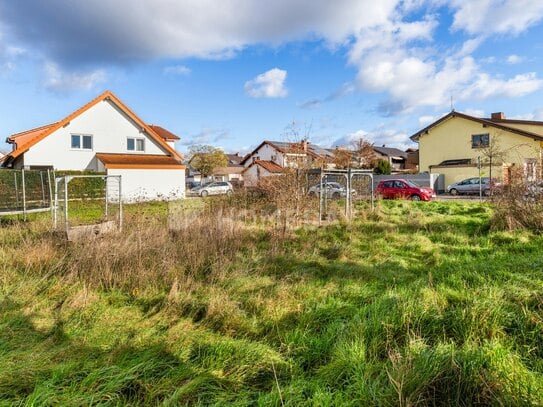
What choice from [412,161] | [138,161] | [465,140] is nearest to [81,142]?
[138,161]

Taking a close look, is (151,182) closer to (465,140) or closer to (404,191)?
(404,191)

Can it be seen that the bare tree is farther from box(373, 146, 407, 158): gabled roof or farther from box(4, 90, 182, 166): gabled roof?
box(4, 90, 182, 166): gabled roof

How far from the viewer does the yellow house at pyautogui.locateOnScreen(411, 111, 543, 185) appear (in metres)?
31.4

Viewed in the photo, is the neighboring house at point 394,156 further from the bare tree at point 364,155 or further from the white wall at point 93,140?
the white wall at point 93,140

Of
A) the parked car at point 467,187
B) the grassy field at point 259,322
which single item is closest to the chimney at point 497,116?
the parked car at point 467,187

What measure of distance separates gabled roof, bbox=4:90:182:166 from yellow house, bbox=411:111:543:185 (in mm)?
24532

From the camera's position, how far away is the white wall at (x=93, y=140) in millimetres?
25094

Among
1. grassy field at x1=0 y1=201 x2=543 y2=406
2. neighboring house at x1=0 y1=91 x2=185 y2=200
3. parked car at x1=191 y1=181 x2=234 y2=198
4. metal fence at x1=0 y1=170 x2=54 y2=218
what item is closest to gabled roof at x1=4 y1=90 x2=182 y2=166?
neighboring house at x1=0 y1=91 x2=185 y2=200

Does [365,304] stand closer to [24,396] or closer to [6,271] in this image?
[24,396]

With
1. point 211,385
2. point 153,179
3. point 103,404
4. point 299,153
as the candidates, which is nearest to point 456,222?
point 299,153

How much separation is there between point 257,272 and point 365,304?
218 cm

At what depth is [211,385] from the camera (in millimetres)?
3246

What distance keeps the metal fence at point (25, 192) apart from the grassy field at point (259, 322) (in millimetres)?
10516

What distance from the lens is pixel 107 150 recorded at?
27.6 m
